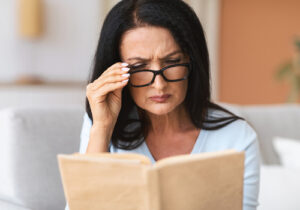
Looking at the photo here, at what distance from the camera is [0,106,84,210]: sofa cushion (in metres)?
1.55

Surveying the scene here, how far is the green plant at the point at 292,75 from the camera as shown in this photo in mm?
4609

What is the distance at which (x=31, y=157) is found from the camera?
5.22ft

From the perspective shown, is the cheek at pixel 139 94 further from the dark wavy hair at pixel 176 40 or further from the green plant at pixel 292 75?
the green plant at pixel 292 75

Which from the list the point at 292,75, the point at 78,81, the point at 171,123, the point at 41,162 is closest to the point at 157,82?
the point at 171,123

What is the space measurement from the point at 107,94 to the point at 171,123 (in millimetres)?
290

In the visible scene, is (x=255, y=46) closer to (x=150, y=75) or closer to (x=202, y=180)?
(x=150, y=75)

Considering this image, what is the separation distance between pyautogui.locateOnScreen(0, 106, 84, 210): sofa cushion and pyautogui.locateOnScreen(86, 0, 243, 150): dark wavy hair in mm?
303

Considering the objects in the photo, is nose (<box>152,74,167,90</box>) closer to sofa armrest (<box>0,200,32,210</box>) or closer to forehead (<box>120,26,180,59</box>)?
forehead (<box>120,26,180,59</box>)

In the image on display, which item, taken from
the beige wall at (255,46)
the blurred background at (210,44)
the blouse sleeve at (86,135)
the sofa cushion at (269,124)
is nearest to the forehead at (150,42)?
the blouse sleeve at (86,135)

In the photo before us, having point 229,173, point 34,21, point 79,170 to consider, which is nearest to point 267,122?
point 229,173

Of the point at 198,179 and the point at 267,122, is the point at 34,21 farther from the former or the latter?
the point at 198,179

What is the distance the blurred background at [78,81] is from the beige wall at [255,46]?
0.04 feet

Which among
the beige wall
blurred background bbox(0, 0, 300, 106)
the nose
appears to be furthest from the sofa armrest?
the beige wall

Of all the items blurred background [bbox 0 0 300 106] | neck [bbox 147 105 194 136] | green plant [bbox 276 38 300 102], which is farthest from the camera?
green plant [bbox 276 38 300 102]
